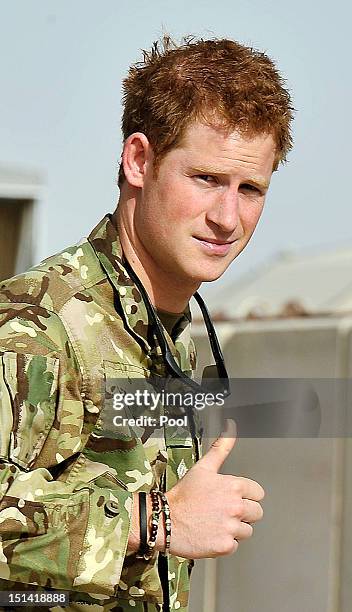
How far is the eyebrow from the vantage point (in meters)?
2.14

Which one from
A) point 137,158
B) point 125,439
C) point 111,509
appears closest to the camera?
point 111,509

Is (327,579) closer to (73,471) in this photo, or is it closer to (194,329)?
(194,329)

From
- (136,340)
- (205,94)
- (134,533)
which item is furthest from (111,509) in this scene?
(205,94)

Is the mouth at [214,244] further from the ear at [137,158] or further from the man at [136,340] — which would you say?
the ear at [137,158]

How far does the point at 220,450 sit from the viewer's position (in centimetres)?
203

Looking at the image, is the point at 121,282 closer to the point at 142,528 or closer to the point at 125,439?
the point at 125,439

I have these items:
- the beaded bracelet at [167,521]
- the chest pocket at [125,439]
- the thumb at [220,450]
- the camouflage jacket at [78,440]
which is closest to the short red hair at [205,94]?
the camouflage jacket at [78,440]

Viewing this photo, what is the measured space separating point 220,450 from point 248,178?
538mm

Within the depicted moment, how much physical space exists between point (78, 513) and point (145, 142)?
0.77 meters

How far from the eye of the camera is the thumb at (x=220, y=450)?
2.00 m

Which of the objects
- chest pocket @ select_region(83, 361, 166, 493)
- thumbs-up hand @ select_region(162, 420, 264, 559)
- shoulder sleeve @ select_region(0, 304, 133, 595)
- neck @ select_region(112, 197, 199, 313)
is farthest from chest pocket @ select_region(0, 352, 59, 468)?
neck @ select_region(112, 197, 199, 313)

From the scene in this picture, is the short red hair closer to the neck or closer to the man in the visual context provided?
the man

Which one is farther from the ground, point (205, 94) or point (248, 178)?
point (205, 94)

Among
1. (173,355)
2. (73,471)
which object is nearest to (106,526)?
(73,471)
